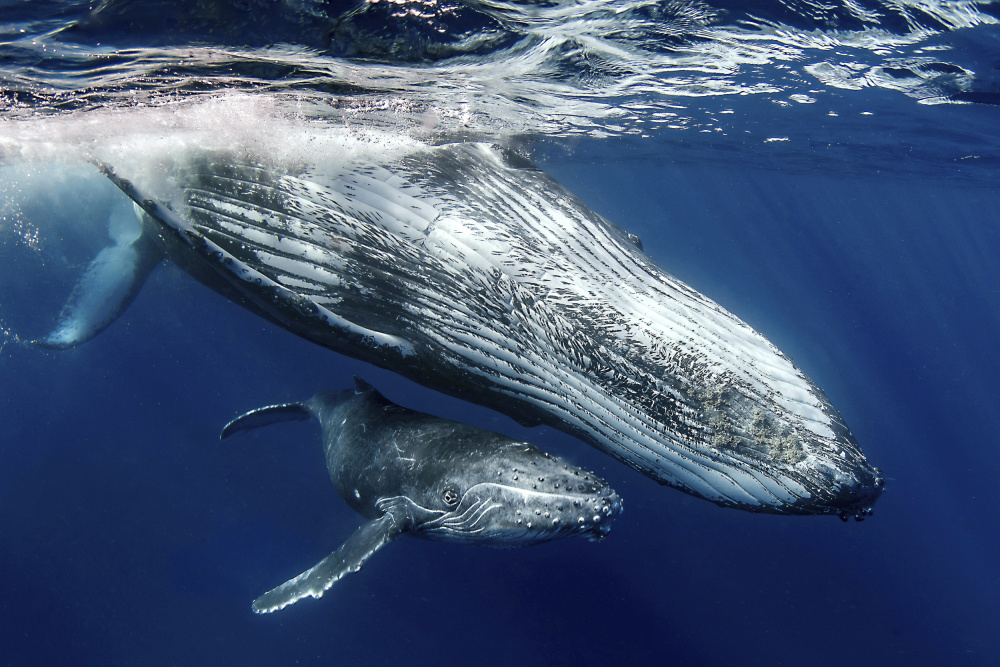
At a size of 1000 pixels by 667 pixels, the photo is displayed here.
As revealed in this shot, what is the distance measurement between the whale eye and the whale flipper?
7.53 meters

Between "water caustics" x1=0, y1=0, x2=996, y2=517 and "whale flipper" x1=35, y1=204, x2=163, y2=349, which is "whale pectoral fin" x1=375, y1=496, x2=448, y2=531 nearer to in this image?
"water caustics" x1=0, y1=0, x2=996, y2=517

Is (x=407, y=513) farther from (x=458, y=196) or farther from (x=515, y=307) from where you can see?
(x=458, y=196)

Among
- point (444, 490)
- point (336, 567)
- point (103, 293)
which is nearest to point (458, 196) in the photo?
point (444, 490)

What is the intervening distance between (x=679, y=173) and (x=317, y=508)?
30387 mm

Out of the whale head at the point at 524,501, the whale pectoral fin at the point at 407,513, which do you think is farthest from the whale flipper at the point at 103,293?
the whale head at the point at 524,501

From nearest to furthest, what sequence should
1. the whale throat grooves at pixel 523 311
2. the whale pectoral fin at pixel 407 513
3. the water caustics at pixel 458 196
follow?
the whale throat grooves at pixel 523 311
the water caustics at pixel 458 196
the whale pectoral fin at pixel 407 513

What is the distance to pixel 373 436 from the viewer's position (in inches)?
177

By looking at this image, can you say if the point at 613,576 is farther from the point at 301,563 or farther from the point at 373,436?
the point at 373,436

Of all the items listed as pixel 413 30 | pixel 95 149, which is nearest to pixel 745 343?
pixel 413 30

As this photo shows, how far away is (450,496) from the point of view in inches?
146

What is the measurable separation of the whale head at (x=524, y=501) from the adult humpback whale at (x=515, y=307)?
1.29ft

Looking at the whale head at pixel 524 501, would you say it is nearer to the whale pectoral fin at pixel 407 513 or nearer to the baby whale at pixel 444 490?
the baby whale at pixel 444 490

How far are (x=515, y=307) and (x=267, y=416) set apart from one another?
15.4 ft

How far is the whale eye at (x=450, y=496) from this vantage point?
368 centimetres
